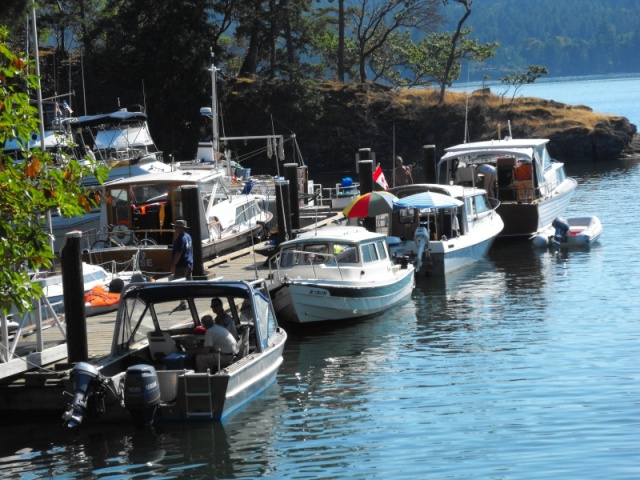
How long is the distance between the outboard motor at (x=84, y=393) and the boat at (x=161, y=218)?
8.80 meters

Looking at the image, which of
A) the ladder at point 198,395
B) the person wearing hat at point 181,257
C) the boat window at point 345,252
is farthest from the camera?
the boat window at point 345,252

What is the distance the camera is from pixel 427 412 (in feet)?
57.2

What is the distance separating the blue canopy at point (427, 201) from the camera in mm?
29547

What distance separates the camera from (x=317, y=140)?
2837 inches

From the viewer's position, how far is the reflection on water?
15.2 meters

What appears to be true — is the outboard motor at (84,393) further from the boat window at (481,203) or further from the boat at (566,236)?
the boat at (566,236)

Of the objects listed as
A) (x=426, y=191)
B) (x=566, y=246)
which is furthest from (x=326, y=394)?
(x=566, y=246)

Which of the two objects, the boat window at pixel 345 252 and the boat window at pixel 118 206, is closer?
the boat window at pixel 345 252

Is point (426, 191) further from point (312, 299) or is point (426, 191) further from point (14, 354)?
point (14, 354)

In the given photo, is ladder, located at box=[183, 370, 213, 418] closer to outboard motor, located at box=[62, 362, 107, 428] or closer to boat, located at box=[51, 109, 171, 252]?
outboard motor, located at box=[62, 362, 107, 428]

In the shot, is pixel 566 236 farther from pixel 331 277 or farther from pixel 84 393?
pixel 84 393

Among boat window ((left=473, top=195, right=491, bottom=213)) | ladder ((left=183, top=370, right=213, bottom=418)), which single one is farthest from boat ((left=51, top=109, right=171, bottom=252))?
ladder ((left=183, top=370, right=213, bottom=418))

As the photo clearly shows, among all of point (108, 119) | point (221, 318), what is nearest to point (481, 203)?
point (108, 119)

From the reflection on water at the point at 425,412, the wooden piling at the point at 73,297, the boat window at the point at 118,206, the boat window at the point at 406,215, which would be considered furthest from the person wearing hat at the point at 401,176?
the wooden piling at the point at 73,297
